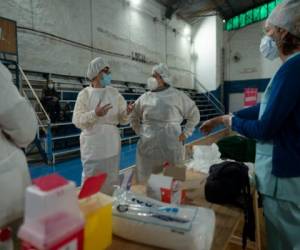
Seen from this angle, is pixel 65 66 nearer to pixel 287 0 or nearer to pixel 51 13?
pixel 51 13

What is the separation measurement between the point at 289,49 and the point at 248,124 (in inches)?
12.6

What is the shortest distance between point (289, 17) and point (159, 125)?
136 centimetres

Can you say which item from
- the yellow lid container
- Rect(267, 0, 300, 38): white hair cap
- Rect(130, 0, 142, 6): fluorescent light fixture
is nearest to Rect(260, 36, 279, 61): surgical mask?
Rect(267, 0, 300, 38): white hair cap

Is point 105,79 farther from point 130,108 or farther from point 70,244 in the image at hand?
point 70,244

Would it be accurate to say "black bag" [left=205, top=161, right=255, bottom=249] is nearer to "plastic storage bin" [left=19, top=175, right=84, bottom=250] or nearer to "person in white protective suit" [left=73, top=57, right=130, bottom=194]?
"plastic storage bin" [left=19, top=175, right=84, bottom=250]

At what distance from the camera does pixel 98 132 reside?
6.44ft

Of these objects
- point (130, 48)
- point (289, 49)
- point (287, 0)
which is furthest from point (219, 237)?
point (130, 48)

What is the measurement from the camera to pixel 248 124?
96cm

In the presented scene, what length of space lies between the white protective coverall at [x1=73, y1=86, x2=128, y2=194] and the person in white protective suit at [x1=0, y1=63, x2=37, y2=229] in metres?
1.14

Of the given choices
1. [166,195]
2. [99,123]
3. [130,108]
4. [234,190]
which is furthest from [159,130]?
[166,195]

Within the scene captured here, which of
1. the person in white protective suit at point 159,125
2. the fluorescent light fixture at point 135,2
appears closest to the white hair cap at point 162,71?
the person in white protective suit at point 159,125

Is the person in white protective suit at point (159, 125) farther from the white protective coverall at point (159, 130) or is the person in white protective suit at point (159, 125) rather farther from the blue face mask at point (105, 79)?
the blue face mask at point (105, 79)

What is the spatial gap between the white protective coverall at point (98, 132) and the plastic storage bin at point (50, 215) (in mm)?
1511

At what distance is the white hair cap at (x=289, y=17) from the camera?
0.89 metres
